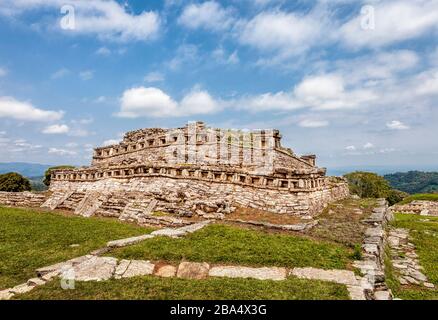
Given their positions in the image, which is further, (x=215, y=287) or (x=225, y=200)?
(x=225, y=200)

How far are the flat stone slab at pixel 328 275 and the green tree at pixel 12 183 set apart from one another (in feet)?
169

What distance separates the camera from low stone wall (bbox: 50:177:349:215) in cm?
1588

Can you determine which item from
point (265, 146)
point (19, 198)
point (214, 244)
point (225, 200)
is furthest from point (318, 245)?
point (19, 198)

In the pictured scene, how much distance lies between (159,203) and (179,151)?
8.80 metres

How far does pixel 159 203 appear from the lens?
17.5 meters

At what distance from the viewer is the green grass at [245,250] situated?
9.03 meters

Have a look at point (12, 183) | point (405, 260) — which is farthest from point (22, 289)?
point (12, 183)

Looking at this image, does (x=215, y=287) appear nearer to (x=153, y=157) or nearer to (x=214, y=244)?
(x=214, y=244)

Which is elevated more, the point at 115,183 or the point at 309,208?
the point at 115,183

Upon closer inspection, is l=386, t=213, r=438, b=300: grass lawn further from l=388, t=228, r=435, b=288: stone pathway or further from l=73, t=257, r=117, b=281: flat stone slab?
l=73, t=257, r=117, b=281: flat stone slab

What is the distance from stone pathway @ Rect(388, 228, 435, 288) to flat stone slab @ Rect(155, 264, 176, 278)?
26.2 ft

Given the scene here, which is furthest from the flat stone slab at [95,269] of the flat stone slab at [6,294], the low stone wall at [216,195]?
the low stone wall at [216,195]

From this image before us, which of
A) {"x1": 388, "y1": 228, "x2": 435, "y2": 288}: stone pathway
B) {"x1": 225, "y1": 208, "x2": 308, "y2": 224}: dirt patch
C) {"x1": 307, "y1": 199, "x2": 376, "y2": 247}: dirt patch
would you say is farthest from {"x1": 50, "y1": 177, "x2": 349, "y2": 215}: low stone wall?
{"x1": 388, "y1": 228, "x2": 435, "y2": 288}: stone pathway

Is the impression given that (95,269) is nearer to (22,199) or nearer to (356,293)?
(356,293)
